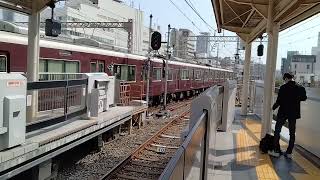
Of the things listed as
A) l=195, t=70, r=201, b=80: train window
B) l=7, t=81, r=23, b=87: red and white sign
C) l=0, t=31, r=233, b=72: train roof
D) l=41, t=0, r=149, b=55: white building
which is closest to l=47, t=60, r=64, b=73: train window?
l=0, t=31, r=233, b=72: train roof

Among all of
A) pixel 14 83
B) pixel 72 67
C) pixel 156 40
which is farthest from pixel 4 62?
pixel 156 40

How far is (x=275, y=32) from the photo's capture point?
29.2 ft

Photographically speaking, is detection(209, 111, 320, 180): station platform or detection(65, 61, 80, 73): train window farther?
detection(65, 61, 80, 73): train window

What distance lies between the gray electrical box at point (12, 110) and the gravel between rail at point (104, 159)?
238cm

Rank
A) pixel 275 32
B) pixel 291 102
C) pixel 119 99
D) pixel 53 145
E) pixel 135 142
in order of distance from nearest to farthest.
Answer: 1. pixel 53 145
2. pixel 291 102
3. pixel 275 32
4. pixel 135 142
5. pixel 119 99

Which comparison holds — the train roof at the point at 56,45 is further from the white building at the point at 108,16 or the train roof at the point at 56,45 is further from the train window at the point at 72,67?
the white building at the point at 108,16

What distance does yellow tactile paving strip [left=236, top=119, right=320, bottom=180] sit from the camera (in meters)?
6.93

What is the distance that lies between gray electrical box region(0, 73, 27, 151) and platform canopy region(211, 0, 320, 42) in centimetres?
490

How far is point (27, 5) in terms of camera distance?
10.3 m

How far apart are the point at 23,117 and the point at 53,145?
0.96 metres

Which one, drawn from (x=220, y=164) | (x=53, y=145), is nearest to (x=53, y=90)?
(x=53, y=145)

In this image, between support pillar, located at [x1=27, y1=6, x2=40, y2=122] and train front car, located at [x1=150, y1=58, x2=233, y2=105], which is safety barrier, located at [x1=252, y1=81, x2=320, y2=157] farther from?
train front car, located at [x1=150, y1=58, x2=233, y2=105]

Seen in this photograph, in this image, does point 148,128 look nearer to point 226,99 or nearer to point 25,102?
point 226,99

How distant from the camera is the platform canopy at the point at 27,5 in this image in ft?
31.8
